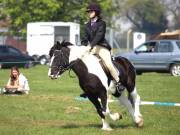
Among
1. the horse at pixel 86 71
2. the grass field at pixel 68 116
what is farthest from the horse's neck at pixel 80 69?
the grass field at pixel 68 116

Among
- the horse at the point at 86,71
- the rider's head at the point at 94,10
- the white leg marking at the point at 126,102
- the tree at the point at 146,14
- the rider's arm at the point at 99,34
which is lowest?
the white leg marking at the point at 126,102

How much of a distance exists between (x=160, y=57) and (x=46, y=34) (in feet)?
69.2

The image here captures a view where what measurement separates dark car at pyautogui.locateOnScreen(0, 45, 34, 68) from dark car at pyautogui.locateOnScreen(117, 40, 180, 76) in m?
11.7

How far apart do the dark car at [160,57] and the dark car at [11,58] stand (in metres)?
11.7

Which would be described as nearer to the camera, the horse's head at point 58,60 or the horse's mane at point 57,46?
the horse's head at point 58,60

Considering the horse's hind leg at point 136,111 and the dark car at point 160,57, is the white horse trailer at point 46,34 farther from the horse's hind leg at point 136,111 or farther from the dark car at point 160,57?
the horse's hind leg at point 136,111

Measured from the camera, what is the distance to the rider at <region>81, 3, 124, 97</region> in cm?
1266

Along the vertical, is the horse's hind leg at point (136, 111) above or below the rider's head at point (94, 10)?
below

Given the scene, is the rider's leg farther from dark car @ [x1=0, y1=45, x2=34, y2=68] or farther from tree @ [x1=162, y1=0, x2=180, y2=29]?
tree @ [x1=162, y1=0, x2=180, y2=29]

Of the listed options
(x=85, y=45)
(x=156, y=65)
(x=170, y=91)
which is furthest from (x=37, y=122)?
(x=156, y=65)

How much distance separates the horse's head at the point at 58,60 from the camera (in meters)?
12.5

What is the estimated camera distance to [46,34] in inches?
2056

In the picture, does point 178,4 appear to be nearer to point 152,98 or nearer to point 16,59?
point 16,59

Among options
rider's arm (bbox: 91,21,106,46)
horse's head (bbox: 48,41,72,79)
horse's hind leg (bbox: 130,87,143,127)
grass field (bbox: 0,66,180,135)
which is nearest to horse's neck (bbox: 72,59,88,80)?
horse's head (bbox: 48,41,72,79)
